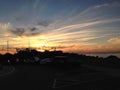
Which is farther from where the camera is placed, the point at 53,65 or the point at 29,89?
the point at 53,65

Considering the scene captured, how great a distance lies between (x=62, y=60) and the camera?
1174 inches

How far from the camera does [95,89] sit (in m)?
11.8

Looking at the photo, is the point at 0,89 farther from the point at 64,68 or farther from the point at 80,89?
the point at 64,68

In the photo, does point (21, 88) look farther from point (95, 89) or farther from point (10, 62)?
point (10, 62)

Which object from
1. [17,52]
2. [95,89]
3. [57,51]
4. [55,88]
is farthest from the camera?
[17,52]

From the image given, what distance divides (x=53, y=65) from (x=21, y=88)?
19.1m

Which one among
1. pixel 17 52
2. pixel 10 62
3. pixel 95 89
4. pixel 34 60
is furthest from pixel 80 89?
pixel 17 52

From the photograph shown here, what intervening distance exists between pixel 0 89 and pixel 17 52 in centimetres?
10995

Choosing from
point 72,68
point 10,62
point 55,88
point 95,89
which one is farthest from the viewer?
point 10,62

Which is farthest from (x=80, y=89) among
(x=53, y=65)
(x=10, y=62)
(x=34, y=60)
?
(x=10, y=62)

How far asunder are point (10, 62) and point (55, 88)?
1704 inches

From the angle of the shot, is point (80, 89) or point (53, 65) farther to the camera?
point (53, 65)

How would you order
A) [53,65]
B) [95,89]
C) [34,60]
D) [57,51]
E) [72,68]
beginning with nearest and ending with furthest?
[95,89] < [72,68] < [53,65] < [34,60] < [57,51]

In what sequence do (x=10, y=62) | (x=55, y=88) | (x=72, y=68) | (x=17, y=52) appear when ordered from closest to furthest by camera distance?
(x=55, y=88)
(x=72, y=68)
(x=10, y=62)
(x=17, y=52)
